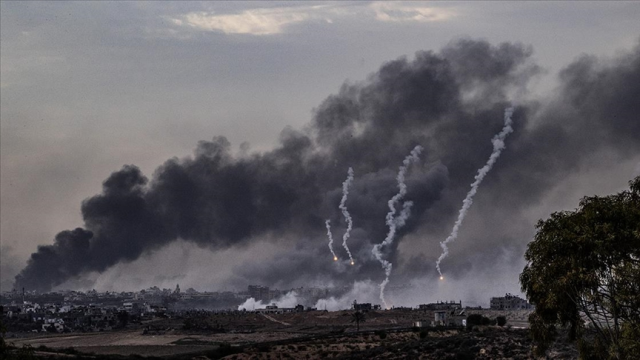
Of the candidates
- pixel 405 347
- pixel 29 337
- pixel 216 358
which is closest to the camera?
pixel 405 347

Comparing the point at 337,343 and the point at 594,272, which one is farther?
the point at 337,343

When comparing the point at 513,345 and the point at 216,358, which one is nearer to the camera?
the point at 513,345

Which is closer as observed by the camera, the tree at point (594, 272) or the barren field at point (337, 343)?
the tree at point (594, 272)

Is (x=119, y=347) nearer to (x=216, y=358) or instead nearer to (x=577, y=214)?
(x=216, y=358)

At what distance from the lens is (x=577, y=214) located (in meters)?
39.8

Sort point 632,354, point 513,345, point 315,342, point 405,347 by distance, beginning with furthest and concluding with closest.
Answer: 1. point 315,342
2. point 405,347
3. point 513,345
4. point 632,354

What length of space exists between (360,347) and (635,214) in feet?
262

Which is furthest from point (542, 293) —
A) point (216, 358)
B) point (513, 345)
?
point (216, 358)

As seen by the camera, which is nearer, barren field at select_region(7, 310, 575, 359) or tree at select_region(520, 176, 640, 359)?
A: tree at select_region(520, 176, 640, 359)

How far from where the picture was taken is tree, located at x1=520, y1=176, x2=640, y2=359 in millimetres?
37312

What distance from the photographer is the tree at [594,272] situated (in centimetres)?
3731

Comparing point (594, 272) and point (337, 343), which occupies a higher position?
point (594, 272)

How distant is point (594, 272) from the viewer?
38.5 metres

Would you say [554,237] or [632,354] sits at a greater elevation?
[554,237]
